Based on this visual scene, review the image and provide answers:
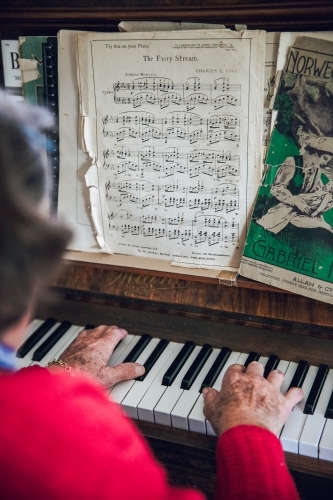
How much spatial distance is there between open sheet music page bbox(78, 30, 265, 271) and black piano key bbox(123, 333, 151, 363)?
26 cm

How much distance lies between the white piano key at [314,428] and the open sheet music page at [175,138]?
0.41 meters

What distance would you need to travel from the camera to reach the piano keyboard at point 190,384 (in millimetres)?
1340

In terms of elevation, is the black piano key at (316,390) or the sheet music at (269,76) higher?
the sheet music at (269,76)

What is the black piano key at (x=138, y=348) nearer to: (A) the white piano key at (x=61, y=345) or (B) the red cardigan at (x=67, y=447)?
(A) the white piano key at (x=61, y=345)

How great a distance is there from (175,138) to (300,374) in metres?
0.70

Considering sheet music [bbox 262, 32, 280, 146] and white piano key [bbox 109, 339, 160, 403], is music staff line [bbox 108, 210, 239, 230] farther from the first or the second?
white piano key [bbox 109, 339, 160, 403]

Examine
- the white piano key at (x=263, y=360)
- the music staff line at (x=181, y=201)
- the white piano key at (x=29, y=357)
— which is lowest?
the white piano key at (x=29, y=357)

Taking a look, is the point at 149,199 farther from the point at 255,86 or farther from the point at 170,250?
the point at 255,86

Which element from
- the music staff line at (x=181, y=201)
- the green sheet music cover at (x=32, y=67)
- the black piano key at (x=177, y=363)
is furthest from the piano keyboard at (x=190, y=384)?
the green sheet music cover at (x=32, y=67)

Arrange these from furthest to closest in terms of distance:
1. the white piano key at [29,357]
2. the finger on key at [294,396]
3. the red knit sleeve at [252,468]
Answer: the white piano key at [29,357] < the finger on key at [294,396] < the red knit sleeve at [252,468]

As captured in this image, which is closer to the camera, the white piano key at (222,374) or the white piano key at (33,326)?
the white piano key at (222,374)

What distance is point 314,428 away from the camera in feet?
4.39

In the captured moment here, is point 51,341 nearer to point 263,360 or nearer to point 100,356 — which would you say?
point 100,356

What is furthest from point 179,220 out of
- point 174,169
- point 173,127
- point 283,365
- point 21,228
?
point 21,228
